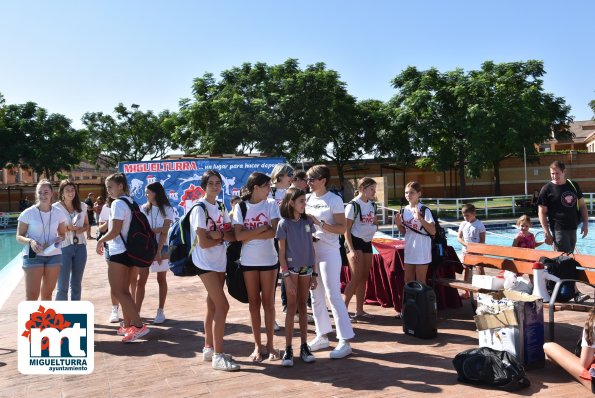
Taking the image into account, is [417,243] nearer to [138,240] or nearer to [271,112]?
[138,240]

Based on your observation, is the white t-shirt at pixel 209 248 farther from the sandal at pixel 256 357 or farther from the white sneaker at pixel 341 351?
the white sneaker at pixel 341 351

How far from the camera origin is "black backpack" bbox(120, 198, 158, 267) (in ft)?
18.5

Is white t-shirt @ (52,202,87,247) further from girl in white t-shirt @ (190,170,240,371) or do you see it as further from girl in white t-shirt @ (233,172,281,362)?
girl in white t-shirt @ (233,172,281,362)

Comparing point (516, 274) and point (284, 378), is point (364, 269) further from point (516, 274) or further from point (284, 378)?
point (284, 378)

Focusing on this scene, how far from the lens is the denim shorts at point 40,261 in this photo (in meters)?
5.79

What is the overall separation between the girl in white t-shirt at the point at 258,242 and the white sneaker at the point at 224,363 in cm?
44

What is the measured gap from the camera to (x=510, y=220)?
22922 millimetres

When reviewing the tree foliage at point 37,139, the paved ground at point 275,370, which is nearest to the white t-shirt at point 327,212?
the paved ground at point 275,370

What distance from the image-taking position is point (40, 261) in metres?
5.82

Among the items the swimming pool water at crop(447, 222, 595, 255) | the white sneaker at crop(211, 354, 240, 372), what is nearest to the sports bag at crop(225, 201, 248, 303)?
the white sneaker at crop(211, 354, 240, 372)

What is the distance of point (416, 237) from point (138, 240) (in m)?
3.09

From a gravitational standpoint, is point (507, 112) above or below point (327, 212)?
above

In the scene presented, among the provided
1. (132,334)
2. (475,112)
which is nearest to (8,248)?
(132,334)

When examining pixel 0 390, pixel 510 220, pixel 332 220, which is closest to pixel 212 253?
pixel 332 220
